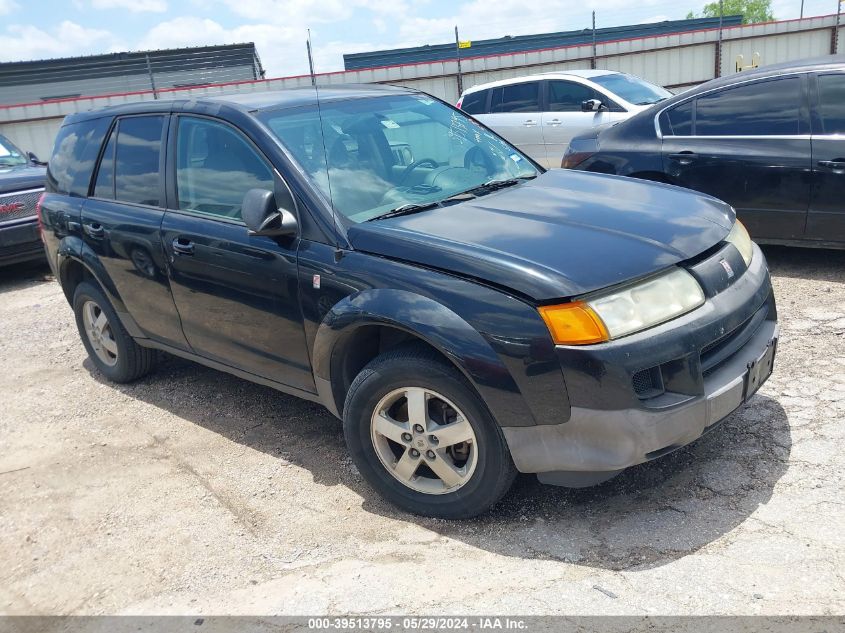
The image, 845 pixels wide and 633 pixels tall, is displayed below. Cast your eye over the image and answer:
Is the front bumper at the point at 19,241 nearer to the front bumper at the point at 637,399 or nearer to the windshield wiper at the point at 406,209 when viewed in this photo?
the windshield wiper at the point at 406,209

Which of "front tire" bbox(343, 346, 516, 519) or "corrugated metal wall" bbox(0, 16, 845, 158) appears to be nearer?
"front tire" bbox(343, 346, 516, 519)

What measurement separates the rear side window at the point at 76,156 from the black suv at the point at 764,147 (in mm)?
4125

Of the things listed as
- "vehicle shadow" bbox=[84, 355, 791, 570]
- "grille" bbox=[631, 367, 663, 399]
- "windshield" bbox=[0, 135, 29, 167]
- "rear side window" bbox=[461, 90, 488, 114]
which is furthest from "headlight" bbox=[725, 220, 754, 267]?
"windshield" bbox=[0, 135, 29, 167]

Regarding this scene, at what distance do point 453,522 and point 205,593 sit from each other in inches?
40.7

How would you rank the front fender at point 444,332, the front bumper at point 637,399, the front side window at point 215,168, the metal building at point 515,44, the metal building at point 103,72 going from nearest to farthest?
the front bumper at point 637,399
the front fender at point 444,332
the front side window at point 215,168
the metal building at point 103,72
the metal building at point 515,44

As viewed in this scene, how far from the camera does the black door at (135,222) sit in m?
4.34

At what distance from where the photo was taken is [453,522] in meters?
3.28

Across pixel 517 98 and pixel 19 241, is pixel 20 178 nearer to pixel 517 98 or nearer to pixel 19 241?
pixel 19 241

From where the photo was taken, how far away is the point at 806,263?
20.3 ft

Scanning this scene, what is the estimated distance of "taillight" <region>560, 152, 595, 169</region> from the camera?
271 inches

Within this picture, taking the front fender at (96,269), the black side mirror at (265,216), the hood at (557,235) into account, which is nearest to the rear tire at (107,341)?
the front fender at (96,269)

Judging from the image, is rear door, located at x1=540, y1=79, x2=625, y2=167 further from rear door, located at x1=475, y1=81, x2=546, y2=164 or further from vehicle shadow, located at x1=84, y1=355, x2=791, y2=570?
vehicle shadow, located at x1=84, y1=355, x2=791, y2=570

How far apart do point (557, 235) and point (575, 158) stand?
4.06 meters

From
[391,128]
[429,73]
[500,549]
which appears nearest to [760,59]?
[429,73]
